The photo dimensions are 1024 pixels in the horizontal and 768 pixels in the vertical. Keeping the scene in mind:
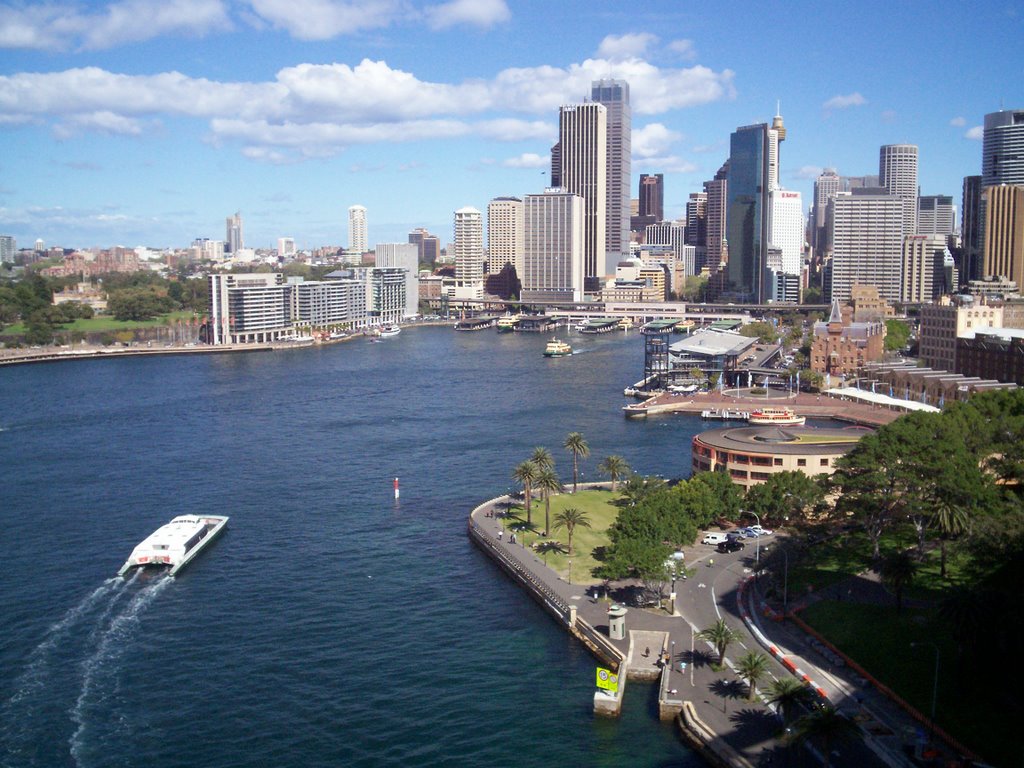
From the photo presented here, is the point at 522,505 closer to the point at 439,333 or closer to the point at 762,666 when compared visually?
the point at 762,666

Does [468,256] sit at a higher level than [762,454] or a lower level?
higher

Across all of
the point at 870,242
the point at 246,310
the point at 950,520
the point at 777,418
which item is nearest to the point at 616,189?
the point at 870,242

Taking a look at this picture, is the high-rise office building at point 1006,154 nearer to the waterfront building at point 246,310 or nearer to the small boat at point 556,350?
the small boat at point 556,350

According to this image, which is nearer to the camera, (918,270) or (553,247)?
(918,270)

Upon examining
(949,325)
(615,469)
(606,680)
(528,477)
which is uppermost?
(949,325)

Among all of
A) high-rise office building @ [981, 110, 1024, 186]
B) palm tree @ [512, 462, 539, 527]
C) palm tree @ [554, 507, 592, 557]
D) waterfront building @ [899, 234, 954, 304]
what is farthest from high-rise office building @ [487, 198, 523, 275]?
palm tree @ [554, 507, 592, 557]

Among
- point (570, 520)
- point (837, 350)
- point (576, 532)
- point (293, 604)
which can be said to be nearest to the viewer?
point (293, 604)

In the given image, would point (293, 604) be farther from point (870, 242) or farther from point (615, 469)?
point (870, 242)

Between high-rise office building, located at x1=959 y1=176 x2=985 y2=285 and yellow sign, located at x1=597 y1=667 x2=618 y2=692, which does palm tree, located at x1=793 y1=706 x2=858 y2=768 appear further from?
high-rise office building, located at x1=959 y1=176 x2=985 y2=285
